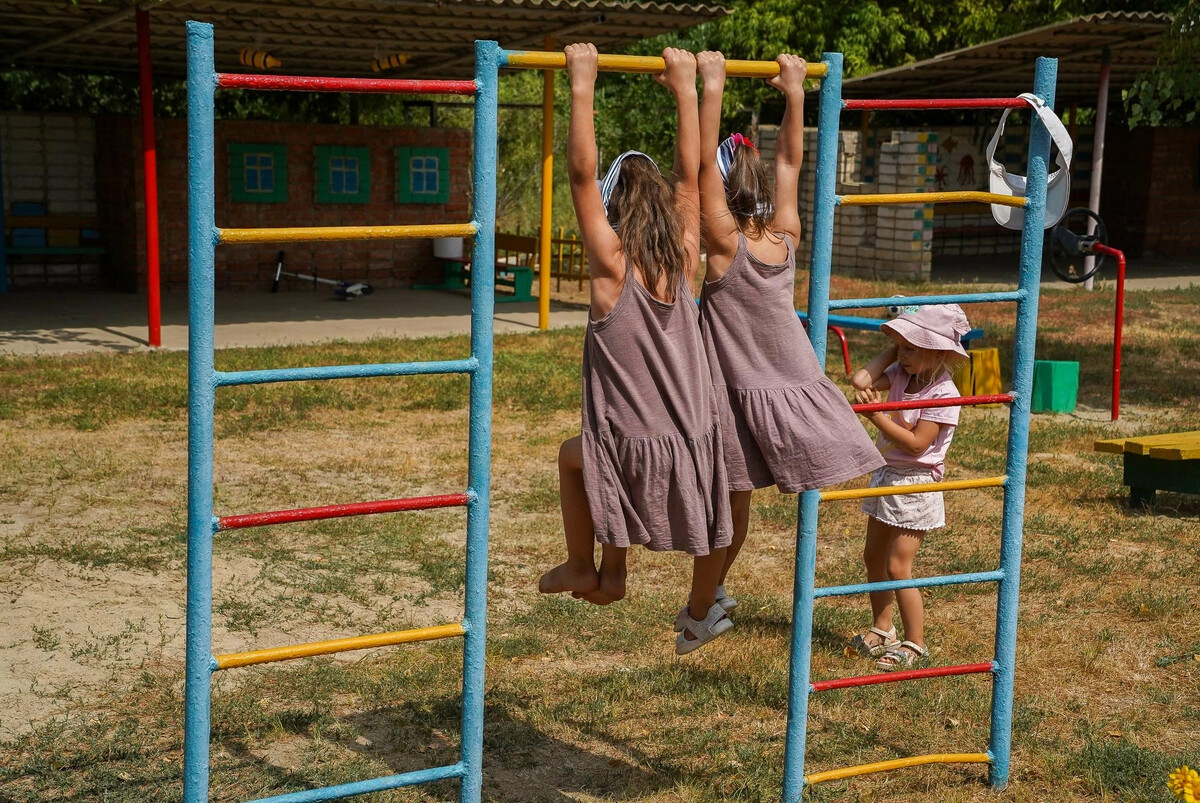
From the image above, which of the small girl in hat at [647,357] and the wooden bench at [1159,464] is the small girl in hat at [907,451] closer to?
the small girl in hat at [647,357]

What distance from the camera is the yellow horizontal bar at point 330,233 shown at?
8.66 ft

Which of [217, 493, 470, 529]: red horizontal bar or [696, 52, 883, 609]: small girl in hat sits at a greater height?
[696, 52, 883, 609]: small girl in hat

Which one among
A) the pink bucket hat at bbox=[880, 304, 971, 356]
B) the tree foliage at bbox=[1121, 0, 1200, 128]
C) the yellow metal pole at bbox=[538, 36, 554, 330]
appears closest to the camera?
the pink bucket hat at bbox=[880, 304, 971, 356]

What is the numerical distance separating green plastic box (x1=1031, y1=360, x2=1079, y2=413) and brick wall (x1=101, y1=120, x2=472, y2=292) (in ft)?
27.2

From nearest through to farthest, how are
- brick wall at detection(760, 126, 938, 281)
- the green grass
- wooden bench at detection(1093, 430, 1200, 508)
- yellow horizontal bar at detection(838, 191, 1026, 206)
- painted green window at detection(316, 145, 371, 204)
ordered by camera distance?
yellow horizontal bar at detection(838, 191, 1026, 206) < the green grass < wooden bench at detection(1093, 430, 1200, 508) < painted green window at detection(316, 145, 371, 204) < brick wall at detection(760, 126, 938, 281)

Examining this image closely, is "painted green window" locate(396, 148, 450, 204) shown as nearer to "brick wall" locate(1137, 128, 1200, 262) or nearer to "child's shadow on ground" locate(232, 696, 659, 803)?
"brick wall" locate(1137, 128, 1200, 262)

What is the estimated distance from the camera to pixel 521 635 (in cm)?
479

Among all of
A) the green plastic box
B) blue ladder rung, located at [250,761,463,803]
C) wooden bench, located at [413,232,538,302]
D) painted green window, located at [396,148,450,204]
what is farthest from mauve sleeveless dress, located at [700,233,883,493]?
painted green window, located at [396,148,450,204]

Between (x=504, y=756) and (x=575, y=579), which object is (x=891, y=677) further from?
(x=504, y=756)

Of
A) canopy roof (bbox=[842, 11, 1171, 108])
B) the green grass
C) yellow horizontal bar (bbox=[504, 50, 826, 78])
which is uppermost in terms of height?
canopy roof (bbox=[842, 11, 1171, 108])

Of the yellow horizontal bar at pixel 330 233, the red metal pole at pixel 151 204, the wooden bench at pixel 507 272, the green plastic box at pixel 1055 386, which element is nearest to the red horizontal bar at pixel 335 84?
the yellow horizontal bar at pixel 330 233

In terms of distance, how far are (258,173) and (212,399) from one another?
41.8ft

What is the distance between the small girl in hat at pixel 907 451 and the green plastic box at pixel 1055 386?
461cm

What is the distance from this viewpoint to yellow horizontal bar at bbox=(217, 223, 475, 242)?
264cm
